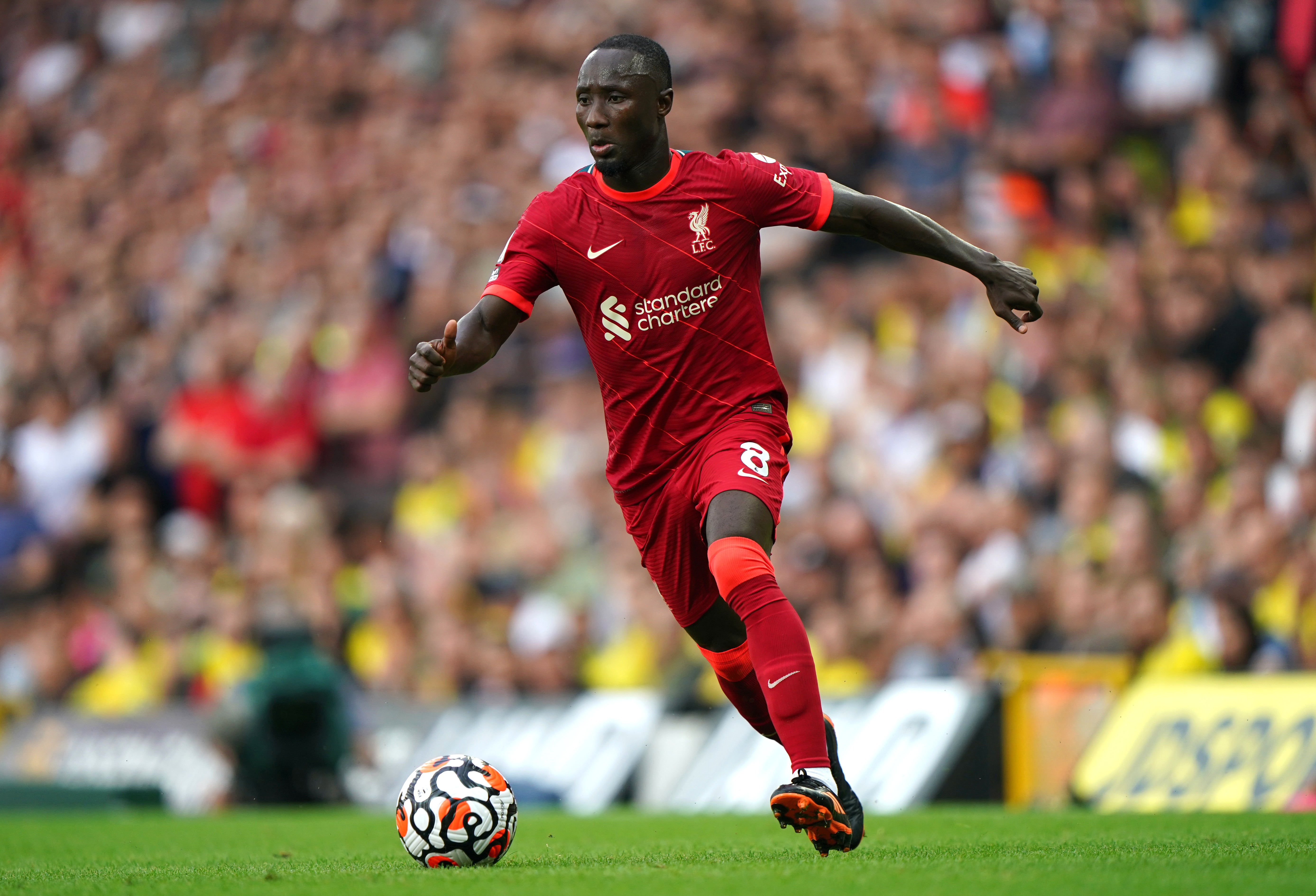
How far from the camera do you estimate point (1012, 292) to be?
5.39m

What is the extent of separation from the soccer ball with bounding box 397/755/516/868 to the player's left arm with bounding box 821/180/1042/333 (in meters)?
2.19

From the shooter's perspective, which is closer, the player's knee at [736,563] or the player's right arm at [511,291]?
the player's knee at [736,563]

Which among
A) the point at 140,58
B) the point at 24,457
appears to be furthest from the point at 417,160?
the point at 140,58

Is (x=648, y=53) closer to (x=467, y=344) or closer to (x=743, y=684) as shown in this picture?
(x=467, y=344)

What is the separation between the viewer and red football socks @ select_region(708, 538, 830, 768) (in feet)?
16.0

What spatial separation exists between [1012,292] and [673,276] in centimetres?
112

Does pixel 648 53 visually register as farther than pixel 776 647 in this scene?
Yes

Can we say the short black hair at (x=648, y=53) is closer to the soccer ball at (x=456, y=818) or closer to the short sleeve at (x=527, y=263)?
the short sleeve at (x=527, y=263)

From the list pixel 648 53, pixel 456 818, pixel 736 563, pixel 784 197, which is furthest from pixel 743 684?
pixel 648 53

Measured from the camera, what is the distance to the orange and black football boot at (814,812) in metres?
4.60

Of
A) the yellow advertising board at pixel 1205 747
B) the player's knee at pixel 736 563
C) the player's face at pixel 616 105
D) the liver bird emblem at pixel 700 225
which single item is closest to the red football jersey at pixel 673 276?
the liver bird emblem at pixel 700 225

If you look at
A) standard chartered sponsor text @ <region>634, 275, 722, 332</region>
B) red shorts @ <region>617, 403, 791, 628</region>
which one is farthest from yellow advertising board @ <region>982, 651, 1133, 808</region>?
standard chartered sponsor text @ <region>634, 275, 722, 332</region>

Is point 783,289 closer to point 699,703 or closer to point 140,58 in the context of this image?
point 699,703

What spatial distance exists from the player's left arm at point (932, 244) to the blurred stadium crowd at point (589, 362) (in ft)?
13.7
